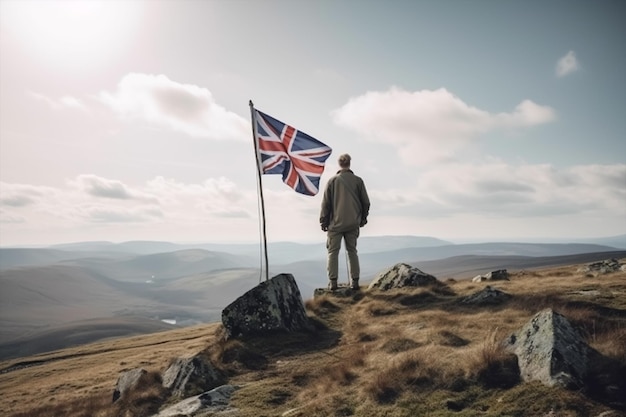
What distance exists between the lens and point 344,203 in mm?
16672

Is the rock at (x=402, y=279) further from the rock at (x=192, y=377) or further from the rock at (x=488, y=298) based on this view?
the rock at (x=192, y=377)

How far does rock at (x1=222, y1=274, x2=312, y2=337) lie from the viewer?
13.6m

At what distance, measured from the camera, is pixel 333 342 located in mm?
12750

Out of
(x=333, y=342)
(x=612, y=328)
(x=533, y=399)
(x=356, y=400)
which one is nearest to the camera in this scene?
(x=533, y=399)

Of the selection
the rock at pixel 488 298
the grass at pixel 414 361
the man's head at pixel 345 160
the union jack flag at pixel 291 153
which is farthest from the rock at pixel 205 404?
the man's head at pixel 345 160

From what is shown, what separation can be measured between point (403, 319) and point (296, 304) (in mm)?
4036

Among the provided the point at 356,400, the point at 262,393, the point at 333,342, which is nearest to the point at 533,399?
the point at 356,400

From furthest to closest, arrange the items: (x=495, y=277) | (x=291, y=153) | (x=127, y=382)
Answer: (x=495, y=277) < (x=291, y=153) < (x=127, y=382)

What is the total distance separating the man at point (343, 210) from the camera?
16.7 meters

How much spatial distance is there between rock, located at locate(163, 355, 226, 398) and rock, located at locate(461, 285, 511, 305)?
922cm

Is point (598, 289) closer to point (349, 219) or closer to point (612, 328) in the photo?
point (612, 328)

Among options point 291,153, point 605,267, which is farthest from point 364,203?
point 605,267

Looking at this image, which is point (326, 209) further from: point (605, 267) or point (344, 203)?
point (605, 267)

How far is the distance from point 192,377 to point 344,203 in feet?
30.5
